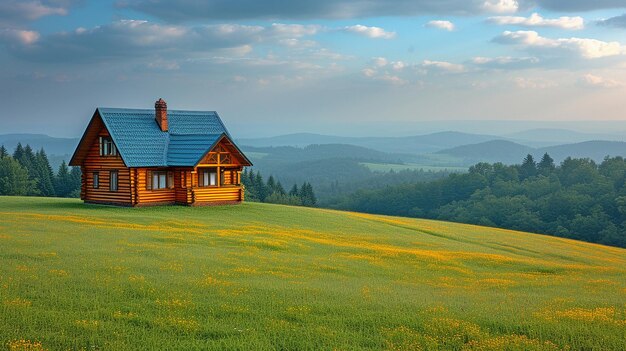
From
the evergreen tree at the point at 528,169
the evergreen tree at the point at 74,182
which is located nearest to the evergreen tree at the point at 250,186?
the evergreen tree at the point at 74,182

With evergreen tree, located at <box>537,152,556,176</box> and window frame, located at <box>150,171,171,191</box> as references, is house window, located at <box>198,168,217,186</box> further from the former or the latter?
evergreen tree, located at <box>537,152,556,176</box>

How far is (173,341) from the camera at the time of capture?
51.3 feet

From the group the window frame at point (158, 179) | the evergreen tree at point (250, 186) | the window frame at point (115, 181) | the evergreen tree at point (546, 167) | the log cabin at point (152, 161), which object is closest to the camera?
the log cabin at point (152, 161)

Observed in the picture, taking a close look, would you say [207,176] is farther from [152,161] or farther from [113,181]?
[113,181]

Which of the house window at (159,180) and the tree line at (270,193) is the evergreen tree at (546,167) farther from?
the house window at (159,180)

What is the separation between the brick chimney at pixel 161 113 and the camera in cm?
5838

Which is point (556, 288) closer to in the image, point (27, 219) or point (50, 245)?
point (50, 245)

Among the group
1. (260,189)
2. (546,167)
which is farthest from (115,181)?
(546,167)

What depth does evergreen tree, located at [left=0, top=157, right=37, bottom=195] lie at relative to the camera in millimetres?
116875

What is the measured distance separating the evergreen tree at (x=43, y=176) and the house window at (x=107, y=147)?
85.1 metres

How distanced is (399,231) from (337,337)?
35.1 m

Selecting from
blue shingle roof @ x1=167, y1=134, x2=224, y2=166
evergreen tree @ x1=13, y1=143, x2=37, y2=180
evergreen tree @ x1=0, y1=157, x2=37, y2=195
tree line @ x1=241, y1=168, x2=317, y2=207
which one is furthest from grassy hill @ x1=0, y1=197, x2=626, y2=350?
tree line @ x1=241, y1=168, x2=317, y2=207

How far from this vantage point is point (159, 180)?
182 ft

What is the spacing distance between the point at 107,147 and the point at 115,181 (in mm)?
3235
